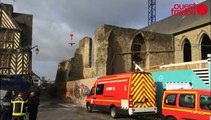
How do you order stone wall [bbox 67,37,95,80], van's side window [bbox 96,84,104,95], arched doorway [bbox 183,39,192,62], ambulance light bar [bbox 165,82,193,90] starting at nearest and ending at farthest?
ambulance light bar [bbox 165,82,193,90], van's side window [bbox 96,84,104,95], arched doorway [bbox 183,39,192,62], stone wall [bbox 67,37,95,80]

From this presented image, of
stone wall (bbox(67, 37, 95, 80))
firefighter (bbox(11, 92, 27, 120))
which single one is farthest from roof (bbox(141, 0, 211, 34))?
firefighter (bbox(11, 92, 27, 120))

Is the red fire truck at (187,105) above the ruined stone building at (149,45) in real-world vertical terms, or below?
below

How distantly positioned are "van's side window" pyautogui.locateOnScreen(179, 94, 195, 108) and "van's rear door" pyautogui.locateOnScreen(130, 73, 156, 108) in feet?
15.3

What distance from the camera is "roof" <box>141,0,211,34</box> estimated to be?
29.1 meters

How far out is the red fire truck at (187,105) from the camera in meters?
10.7

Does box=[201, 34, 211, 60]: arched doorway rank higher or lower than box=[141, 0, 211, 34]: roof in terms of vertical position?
lower

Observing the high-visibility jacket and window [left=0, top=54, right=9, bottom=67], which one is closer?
the high-visibility jacket

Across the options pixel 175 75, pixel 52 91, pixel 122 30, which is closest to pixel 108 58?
pixel 122 30

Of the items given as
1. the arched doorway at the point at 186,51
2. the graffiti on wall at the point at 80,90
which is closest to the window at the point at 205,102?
the graffiti on wall at the point at 80,90

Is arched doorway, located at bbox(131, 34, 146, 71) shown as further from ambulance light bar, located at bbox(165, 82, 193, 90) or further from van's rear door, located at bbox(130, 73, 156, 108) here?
van's rear door, located at bbox(130, 73, 156, 108)

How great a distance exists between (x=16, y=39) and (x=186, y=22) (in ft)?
58.5

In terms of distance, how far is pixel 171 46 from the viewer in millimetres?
32344

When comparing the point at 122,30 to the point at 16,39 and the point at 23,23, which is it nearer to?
the point at 16,39

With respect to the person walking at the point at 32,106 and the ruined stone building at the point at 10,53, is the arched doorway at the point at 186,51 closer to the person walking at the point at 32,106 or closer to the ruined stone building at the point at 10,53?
the ruined stone building at the point at 10,53
